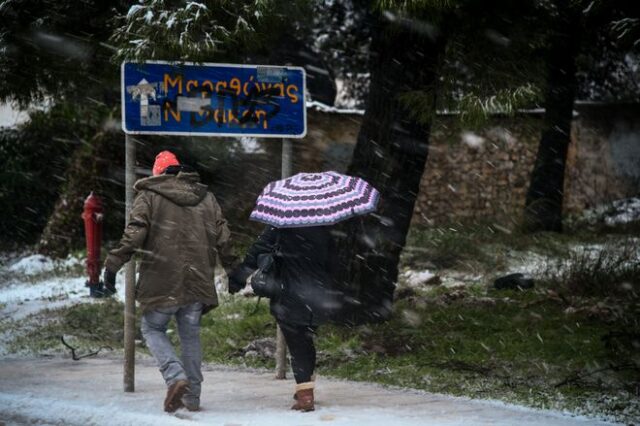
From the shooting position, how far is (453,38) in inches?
327

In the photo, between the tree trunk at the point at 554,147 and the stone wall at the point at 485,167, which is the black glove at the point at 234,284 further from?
the stone wall at the point at 485,167

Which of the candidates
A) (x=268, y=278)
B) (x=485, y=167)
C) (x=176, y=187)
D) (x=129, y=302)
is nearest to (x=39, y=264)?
(x=485, y=167)

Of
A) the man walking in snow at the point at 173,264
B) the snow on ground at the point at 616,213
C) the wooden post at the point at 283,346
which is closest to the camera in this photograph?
the man walking in snow at the point at 173,264

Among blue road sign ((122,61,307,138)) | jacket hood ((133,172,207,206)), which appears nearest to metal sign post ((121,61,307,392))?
blue road sign ((122,61,307,138))

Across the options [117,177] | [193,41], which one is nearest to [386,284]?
[193,41]

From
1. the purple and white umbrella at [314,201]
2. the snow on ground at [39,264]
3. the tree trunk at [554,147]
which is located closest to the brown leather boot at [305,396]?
the purple and white umbrella at [314,201]

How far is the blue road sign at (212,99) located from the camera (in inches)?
263

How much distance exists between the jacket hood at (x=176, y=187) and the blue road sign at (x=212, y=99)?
2.62 feet

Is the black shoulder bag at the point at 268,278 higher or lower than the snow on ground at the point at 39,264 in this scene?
higher

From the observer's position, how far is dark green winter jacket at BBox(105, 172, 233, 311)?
19.1 ft

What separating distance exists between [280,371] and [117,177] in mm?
9984

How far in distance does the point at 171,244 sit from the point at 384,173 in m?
3.51

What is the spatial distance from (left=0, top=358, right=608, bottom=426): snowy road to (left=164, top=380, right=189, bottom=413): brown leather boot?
0.18 feet

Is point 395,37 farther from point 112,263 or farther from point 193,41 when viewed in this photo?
point 112,263
